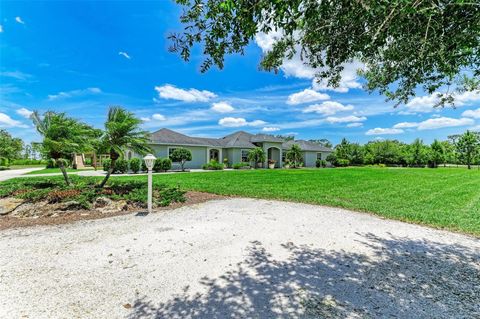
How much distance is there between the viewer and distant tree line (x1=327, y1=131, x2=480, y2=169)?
39719mm

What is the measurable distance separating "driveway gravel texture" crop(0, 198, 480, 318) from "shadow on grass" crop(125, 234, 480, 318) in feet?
0.05

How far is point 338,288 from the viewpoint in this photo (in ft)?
10.1

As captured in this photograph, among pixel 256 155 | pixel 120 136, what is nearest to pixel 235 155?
pixel 256 155

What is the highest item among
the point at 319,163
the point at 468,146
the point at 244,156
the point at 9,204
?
the point at 468,146

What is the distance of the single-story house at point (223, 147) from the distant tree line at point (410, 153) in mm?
7615

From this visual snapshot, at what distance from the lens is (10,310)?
2.60 m

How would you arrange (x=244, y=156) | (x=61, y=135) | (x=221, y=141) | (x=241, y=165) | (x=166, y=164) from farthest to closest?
(x=221, y=141) < (x=244, y=156) < (x=241, y=165) < (x=166, y=164) < (x=61, y=135)

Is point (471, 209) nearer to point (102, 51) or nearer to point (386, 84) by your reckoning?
point (386, 84)

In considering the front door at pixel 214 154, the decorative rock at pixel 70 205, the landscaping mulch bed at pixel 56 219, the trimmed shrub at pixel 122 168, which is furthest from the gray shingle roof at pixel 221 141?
the landscaping mulch bed at pixel 56 219

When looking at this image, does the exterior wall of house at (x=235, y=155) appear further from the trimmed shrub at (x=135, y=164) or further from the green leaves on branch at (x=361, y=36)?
the green leaves on branch at (x=361, y=36)

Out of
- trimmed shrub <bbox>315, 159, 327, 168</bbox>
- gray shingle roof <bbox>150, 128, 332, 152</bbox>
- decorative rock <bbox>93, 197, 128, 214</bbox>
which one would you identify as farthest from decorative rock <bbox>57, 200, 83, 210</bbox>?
trimmed shrub <bbox>315, 159, 327, 168</bbox>

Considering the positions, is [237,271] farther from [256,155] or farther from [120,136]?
[256,155]

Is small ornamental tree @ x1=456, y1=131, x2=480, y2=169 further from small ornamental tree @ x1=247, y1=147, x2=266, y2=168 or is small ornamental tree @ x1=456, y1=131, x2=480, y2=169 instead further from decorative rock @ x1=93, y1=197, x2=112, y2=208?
decorative rock @ x1=93, y1=197, x2=112, y2=208

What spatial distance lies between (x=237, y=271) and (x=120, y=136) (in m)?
7.66
